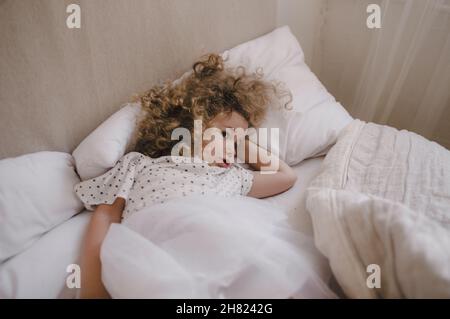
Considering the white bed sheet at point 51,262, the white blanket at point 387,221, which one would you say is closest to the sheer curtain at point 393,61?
the white blanket at point 387,221

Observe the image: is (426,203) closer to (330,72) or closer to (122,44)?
(122,44)

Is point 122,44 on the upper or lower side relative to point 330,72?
upper

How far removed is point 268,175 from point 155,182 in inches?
13.4

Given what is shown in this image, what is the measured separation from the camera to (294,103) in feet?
3.98

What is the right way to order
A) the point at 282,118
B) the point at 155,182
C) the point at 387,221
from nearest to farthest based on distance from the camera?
1. the point at 387,221
2. the point at 155,182
3. the point at 282,118

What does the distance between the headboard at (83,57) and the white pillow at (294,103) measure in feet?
0.59

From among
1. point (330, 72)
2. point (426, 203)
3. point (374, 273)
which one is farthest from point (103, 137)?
point (330, 72)

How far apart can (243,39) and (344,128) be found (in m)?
0.58

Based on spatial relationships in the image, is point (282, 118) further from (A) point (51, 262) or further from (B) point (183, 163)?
(A) point (51, 262)

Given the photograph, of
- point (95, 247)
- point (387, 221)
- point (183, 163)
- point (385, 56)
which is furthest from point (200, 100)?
point (385, 56)

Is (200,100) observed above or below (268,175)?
above

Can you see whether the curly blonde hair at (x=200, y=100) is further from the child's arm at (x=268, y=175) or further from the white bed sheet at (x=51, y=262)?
the white bed sheet at (x=51, y=262)

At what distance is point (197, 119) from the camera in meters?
1.06

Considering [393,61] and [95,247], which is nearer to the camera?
[95,247]
